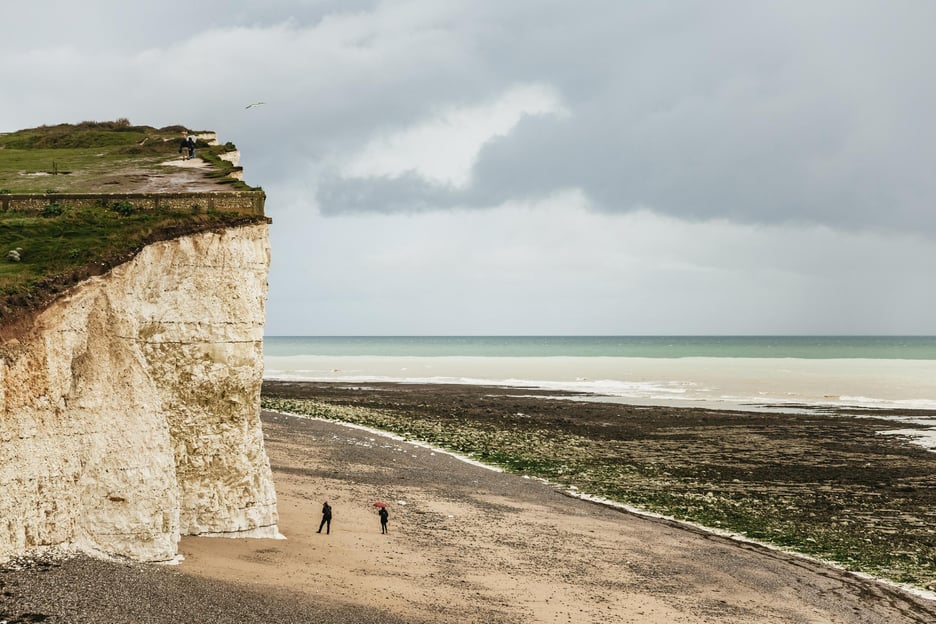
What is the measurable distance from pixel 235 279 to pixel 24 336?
565 cm

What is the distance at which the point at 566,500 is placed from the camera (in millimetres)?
33281

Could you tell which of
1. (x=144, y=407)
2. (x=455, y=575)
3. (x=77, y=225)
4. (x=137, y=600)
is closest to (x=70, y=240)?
(x=77, y=225)

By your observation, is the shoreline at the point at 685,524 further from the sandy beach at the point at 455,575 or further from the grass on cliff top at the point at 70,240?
the grass on cliff top at the point at 70,240

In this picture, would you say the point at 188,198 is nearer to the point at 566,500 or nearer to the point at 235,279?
the point at 235,279

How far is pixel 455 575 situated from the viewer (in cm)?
2203

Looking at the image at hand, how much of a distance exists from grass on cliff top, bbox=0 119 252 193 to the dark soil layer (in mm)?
20733

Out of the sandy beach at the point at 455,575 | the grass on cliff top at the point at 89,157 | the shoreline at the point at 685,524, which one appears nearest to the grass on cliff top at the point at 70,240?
the grass on cliff top at the point at 89,157

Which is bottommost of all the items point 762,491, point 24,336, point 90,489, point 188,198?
point 762,491

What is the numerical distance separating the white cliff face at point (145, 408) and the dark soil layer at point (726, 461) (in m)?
18.3

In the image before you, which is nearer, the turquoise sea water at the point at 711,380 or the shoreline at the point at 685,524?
the shoreline at the point at 685,524

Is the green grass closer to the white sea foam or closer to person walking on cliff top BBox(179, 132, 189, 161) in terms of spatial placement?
person walking on cliff top BBox(179, 132, 189, 161)

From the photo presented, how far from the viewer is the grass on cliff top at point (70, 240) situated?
59.7 ft

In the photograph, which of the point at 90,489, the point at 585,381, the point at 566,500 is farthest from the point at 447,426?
the point at 585,381

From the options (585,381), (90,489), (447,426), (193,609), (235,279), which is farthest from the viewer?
(585,381)
